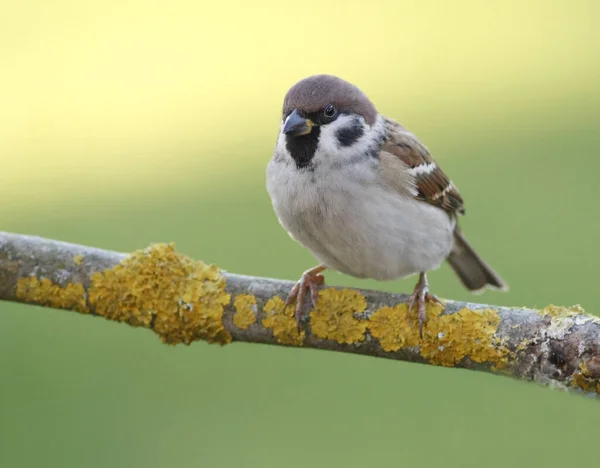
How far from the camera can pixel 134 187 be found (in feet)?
20.5

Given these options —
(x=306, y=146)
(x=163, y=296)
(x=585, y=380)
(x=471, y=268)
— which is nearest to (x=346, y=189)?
(x=306, y=146)

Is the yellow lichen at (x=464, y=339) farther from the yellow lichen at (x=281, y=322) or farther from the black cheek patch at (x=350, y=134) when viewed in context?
the black cheek patch at (x=350, y=134)

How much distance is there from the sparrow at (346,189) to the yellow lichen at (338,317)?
148 mm

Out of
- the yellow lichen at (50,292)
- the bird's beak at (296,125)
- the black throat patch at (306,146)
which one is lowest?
the yellow lichen at (50,292)

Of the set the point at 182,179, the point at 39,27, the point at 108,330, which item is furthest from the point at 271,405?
the point at 39,27

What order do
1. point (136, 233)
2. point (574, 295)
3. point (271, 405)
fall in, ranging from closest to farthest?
point (271, 405) < point (574, 295) < point (136, 233)

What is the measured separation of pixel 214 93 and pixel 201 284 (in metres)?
4.54

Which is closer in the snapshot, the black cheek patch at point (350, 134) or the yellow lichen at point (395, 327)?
the yellow lichen at point (395, 327)

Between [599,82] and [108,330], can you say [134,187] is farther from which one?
[599,82]

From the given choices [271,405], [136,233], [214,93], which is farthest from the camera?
[214,93]

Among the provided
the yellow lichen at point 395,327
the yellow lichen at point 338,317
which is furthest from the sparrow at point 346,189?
the yellow lichen at point 395,327

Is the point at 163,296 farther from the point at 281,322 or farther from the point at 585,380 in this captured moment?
the point at 585,380

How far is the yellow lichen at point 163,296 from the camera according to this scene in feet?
10.3

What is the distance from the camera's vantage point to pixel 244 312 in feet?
10.2
